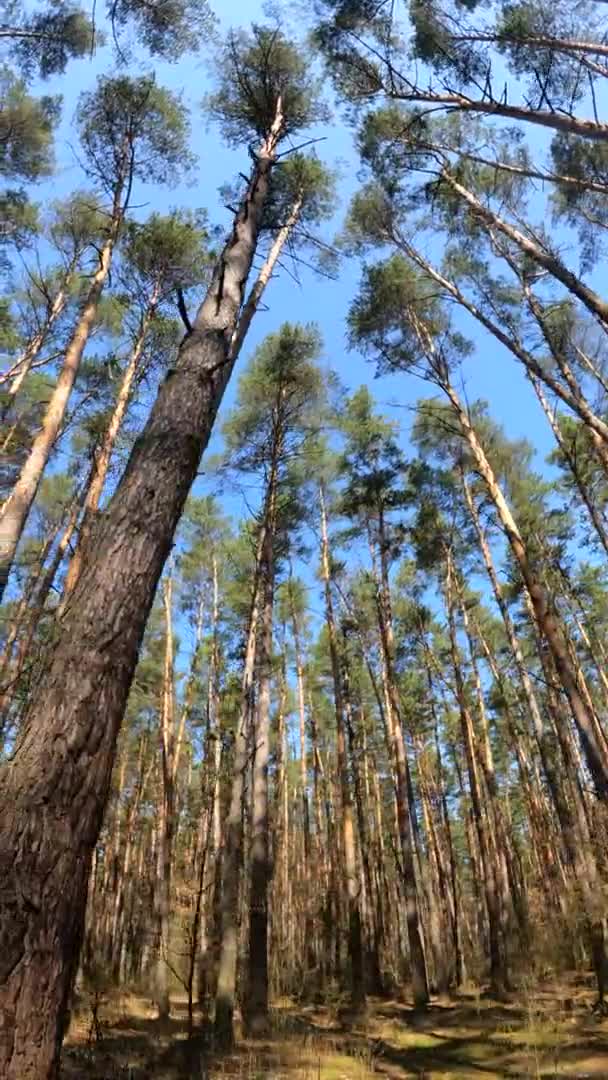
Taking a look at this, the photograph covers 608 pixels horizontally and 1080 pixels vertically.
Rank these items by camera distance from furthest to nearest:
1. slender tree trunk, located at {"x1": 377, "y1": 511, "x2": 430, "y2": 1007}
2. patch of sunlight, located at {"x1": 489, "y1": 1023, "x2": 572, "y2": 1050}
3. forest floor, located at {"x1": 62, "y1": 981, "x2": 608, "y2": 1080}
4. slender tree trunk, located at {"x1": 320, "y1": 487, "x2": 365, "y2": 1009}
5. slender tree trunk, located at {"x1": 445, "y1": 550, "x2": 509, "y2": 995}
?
slender tree trunk, located at {"x1": 445, "y1": 550, "x2": 509, "y2": 995}, slender tree trunk, located at {"x1": 377, "y1": 511, "x2": 430, "y2": 1007}, slender tree trunk, located at {"x1": 320, "y1": 487, "x2": 365, "y2": 1009}, patch of sunlight, located at {"x1": 489, "y1": 1023, "x2": 572, "y2": 1050}, forest floor, located at {"x1": 62, "y1": 981, "x2": 608, "y2": 1080}

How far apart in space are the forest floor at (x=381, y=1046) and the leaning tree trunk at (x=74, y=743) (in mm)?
4473

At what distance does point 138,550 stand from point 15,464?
11244mm

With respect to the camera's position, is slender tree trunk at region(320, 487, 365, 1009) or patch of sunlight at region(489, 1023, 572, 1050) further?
slender tree trunk at region(320, 487, 365, 1009)

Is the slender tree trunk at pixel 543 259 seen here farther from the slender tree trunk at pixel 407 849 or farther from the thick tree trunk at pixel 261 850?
the slender tree trunk at pixel 407 849

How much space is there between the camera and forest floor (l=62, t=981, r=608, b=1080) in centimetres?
519

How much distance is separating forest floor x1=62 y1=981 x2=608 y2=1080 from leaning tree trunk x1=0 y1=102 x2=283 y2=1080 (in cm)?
447

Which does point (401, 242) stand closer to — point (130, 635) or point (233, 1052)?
point (130, 635)

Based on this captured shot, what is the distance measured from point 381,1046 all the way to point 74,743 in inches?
297

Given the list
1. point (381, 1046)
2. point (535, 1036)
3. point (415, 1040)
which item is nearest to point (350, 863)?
point (415, 1040)

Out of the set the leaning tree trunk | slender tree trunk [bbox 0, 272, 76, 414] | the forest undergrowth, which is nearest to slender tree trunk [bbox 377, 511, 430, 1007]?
the forest undergrowth

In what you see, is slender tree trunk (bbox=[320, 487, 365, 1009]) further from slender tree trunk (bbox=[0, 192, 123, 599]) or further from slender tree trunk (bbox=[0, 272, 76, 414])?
slender tree trunk (bbox=[0, 272, 76, 414])

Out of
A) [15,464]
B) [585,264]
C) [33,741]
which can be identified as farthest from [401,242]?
[33,741]

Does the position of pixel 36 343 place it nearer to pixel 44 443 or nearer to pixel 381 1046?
pixel 44 443

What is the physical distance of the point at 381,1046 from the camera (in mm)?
6844
